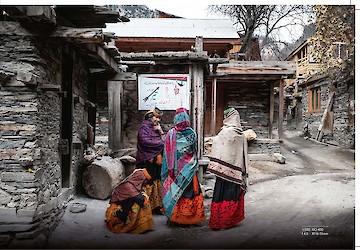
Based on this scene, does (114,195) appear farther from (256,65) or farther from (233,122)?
(256,65)

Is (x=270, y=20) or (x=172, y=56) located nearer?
(x=270, y=20)

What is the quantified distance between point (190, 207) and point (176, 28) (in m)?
2.02

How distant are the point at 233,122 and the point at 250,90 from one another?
A: 1148 millimetres

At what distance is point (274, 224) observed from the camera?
9.62 ft

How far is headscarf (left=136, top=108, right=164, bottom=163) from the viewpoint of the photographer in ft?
10.6

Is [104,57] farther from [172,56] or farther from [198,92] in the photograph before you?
[198,92]

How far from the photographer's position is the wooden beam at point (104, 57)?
3.23 metres

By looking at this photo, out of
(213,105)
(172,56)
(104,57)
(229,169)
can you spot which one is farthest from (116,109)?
(229,169)

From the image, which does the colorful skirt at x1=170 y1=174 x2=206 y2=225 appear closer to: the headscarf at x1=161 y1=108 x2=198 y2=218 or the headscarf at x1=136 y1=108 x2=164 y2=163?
the headscarf at x1=161 y1=108 x2=198 y2=218

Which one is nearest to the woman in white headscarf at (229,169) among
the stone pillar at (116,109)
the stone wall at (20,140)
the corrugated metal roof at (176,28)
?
the corrugated metal roof at (176,28)

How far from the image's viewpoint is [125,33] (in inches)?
169

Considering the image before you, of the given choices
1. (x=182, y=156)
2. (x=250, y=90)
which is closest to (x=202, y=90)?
(x=250, y=90)

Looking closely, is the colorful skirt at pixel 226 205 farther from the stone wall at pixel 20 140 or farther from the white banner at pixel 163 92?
the stone wall at pixel 20 140

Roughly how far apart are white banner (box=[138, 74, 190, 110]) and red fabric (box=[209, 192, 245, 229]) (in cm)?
99
